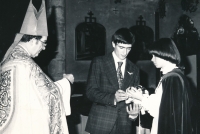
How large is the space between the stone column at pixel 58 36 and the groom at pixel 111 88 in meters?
2.65

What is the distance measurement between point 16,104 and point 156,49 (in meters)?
1.48

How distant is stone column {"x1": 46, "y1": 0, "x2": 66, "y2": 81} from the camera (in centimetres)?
519

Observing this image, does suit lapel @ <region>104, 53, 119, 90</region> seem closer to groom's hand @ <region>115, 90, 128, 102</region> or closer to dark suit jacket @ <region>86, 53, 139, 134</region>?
dark suit jacket @ <region>86, 53, 139, 134</region>

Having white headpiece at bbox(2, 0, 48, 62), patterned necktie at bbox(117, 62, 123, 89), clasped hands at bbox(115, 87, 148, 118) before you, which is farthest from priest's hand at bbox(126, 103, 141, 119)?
white headpiece at bbox(2, 0, 48, 62)

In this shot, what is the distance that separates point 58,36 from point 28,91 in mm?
3247

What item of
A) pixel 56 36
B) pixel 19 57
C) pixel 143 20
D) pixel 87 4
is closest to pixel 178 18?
pixel 143 20

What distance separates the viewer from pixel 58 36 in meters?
5.19

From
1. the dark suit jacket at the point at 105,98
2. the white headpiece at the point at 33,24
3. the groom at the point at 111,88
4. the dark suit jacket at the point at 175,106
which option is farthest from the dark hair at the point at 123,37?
the white headpiece at the point at 33,24

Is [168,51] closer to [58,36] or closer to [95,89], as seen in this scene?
[95,89]

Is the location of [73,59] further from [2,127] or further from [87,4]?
[2,127]

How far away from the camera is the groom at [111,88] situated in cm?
261

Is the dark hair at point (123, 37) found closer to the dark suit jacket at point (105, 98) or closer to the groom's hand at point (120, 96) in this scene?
the dark suit jacket at point (105, 98)

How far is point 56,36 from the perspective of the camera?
520 centimetres

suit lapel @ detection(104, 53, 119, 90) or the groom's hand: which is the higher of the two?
suit lapel @ detection(104, 53, 119, 90)
